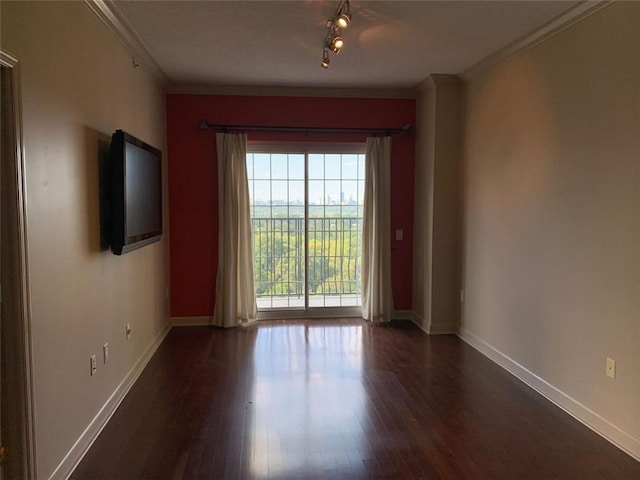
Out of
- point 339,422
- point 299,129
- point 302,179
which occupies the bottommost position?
point 339,422

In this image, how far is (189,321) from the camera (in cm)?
502

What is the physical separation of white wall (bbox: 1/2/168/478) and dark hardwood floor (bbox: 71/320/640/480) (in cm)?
38

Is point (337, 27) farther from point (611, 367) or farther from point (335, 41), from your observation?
point (611, 367)

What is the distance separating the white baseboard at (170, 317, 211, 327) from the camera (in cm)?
500

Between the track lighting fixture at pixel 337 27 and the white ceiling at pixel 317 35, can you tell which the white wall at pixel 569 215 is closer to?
the white ceiling at pixel 317 35

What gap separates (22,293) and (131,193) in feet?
4.09

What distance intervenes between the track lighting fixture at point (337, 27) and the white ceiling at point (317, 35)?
5cm

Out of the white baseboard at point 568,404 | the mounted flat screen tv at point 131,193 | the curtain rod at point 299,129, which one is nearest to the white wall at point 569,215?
the white baseboard at point 568,404

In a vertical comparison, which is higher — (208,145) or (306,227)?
(208,145)

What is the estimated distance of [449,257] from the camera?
468 cm

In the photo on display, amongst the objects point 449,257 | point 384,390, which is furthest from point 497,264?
point 384,390

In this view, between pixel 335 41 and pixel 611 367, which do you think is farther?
pixel 335 41

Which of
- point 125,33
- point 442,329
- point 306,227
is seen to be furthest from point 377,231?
point 125,33

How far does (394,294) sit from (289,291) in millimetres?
1234
